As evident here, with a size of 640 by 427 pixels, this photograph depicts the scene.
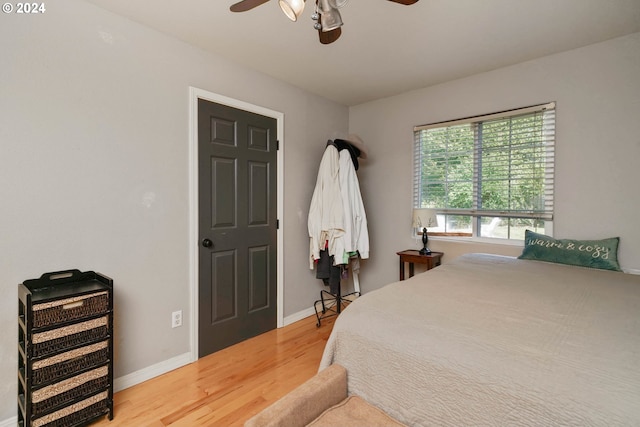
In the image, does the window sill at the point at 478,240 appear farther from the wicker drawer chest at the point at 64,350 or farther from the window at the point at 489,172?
the wicker drawer chest at the point at 64,350

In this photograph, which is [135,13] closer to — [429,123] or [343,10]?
[343,10]

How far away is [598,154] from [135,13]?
3.46m

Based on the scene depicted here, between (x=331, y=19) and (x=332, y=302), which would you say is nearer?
(x=331, y=19)

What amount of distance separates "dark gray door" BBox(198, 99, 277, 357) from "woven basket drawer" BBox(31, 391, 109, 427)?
798 millimetres

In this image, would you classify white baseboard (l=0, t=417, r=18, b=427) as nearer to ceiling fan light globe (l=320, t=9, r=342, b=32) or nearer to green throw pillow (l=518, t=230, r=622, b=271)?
ceiling fan light globe (l=320, t=9, r=342, b=32)

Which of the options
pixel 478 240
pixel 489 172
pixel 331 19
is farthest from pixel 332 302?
pixel 331 19

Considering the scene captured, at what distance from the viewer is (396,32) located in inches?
87.4

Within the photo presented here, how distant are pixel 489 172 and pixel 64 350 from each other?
3394mm

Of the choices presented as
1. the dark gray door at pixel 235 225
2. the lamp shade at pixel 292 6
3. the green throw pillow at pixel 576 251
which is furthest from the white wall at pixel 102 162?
the green throw pillow at pixel 576 251

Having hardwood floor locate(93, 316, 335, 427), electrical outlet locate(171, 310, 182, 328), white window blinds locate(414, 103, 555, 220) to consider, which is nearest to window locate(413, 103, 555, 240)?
white window blinds locate(414, 103, 555, 220)

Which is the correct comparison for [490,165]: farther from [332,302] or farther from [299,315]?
[299,315]

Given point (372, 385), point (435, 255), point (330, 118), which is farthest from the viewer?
point (330, 118)

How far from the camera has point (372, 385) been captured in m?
1.19

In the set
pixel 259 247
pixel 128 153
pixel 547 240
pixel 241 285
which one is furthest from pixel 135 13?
pixel 547 240
